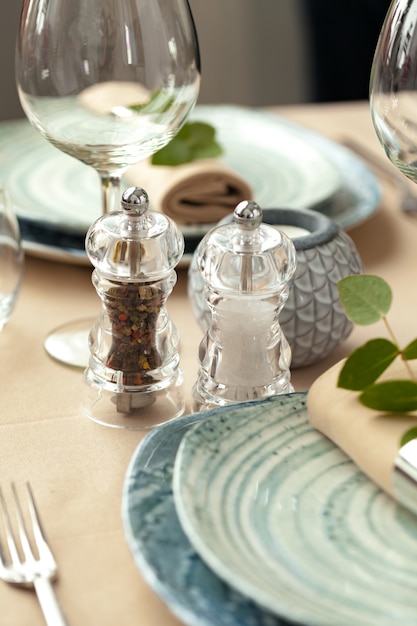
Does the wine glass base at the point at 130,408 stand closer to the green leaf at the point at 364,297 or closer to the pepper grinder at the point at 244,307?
the pepper grinder at the point at 244,307

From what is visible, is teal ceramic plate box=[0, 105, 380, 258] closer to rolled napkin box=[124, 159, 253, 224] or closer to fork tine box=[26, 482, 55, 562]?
rolled napkin box=[124, 159, 253, 224]

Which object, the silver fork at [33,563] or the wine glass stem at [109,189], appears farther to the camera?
the wine glass stem at [109,189]

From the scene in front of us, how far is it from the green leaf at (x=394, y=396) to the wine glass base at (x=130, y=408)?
0.17 meters

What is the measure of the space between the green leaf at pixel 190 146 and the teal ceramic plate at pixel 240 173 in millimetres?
73

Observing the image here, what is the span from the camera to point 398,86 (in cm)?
63

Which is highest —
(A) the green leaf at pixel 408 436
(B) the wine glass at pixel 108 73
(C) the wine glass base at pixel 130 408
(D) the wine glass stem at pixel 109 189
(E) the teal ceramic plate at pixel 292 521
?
(B) the wine glass at pixel 108 73

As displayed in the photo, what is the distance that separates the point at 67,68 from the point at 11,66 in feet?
6.27

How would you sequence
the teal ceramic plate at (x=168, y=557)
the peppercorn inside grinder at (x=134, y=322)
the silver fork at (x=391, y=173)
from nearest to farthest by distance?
the teal ceramic plate at (x=168, y=557)
the peppercorn inside grinder at (x=134, y=322)
the silver fork at (x=391, y=173)

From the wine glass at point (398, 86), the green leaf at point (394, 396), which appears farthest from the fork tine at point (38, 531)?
the wine glass at point (398, 86)

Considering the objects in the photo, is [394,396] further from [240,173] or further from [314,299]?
[240,173]

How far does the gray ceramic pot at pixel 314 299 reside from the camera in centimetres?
71

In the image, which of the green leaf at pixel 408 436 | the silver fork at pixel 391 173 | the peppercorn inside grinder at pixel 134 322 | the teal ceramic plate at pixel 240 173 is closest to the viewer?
the green leaf at pixel 408 436

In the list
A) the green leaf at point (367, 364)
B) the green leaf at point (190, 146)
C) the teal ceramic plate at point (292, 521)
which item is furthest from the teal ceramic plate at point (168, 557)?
the green leaf at point (190, 146)

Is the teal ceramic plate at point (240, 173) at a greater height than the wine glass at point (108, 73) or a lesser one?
lesser
